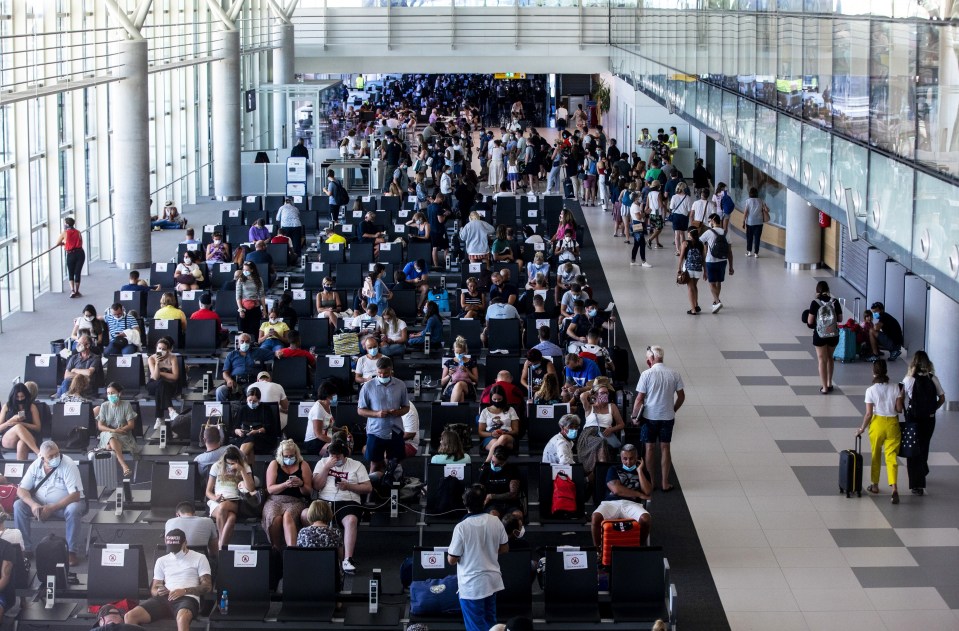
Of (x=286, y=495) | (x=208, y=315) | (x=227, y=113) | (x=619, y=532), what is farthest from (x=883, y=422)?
(x=227, y=113)

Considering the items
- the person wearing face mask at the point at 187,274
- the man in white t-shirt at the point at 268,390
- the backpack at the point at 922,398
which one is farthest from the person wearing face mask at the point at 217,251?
the backpack at the point at 922,398

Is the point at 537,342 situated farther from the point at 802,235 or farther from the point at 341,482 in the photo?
the point at 802,235

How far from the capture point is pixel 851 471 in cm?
1328

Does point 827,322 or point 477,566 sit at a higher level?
point 827,322

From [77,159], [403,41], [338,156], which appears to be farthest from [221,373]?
[403,41]

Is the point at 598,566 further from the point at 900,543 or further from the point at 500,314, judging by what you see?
the point at 500,314

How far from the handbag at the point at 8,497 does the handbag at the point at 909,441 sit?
817 cm

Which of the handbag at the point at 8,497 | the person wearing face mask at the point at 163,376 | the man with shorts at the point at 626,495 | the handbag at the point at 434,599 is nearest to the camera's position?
the handbag at the point at 434,599

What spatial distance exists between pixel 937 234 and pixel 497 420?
4573 mm

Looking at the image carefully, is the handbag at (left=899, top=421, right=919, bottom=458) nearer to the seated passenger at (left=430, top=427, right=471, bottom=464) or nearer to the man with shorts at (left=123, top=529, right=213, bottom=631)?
the seated passenger at (left=430, top=427, right=471, bottom=464)

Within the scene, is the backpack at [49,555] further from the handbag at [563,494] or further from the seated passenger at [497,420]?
the seated passenger at [497,420]

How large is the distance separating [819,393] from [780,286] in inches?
267

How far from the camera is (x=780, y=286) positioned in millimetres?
23578

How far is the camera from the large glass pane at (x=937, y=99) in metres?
10.7
